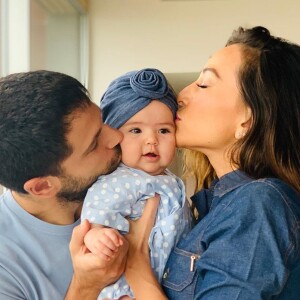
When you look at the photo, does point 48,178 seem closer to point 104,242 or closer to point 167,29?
point 104,242

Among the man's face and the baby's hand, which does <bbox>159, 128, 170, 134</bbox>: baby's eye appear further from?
the baby's hand

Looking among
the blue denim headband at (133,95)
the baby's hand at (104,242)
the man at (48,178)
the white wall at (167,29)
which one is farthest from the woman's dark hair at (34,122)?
the white wall at (167,29)

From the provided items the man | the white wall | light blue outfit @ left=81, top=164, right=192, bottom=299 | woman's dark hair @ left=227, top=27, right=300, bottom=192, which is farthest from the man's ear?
the white wall

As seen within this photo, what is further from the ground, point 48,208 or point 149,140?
point 149,140

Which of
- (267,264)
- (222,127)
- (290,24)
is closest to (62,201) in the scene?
(222,127)

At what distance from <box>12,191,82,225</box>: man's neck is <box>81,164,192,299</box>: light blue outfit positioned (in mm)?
128

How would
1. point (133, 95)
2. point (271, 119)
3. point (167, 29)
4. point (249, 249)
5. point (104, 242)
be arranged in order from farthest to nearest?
point (167, 29) < point (133, 95) < point (271, 119) < point (104, 242) < point (249, 249)

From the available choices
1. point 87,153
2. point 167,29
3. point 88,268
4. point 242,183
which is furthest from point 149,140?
point 167,29

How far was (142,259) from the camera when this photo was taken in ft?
4.02

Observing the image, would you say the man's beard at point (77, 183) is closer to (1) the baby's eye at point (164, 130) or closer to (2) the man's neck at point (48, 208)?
(2) the man's neck at point (48, 208)

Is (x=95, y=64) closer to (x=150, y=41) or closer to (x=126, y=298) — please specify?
(x=150, y=41)

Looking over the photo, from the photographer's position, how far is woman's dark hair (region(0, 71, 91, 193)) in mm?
1151

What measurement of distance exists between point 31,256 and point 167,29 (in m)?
2.27

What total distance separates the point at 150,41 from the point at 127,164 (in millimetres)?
2044
